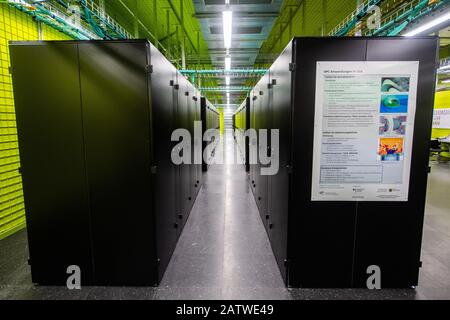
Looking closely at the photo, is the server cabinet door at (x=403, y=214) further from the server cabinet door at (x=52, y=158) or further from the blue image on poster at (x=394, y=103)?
the server cabinet door at (x=52, y=158)

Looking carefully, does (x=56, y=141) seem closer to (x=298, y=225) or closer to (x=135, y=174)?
(x=135, y=174)

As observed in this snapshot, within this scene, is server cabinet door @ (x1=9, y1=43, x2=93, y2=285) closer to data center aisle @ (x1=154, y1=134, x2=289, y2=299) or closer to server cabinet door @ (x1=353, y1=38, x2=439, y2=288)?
data center aisle @ (x1=154, y1=134, x2=289, y2=299)

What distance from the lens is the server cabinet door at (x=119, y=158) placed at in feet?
5.90

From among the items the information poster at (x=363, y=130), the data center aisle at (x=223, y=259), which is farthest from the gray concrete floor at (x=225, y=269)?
the information poster at (x=363, y=130)

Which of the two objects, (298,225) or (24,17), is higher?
(24,17)

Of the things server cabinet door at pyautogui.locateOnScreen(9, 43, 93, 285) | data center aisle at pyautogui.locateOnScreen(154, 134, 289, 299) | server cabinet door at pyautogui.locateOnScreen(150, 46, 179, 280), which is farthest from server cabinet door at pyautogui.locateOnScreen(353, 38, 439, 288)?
server cabinet door at pyautogui.locateOnScreen(9, 43, 93, 285)

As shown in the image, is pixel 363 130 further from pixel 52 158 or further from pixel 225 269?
pixel 52 158

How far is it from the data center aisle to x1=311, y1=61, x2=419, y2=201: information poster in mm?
944

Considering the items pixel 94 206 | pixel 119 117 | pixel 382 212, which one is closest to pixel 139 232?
pixel 94 206

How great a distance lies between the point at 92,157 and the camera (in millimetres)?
1895

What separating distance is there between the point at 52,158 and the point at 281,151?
1.95 metres

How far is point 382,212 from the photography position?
192cm

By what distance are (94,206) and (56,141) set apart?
595 millimetres

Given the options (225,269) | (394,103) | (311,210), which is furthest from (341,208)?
(225,269)
